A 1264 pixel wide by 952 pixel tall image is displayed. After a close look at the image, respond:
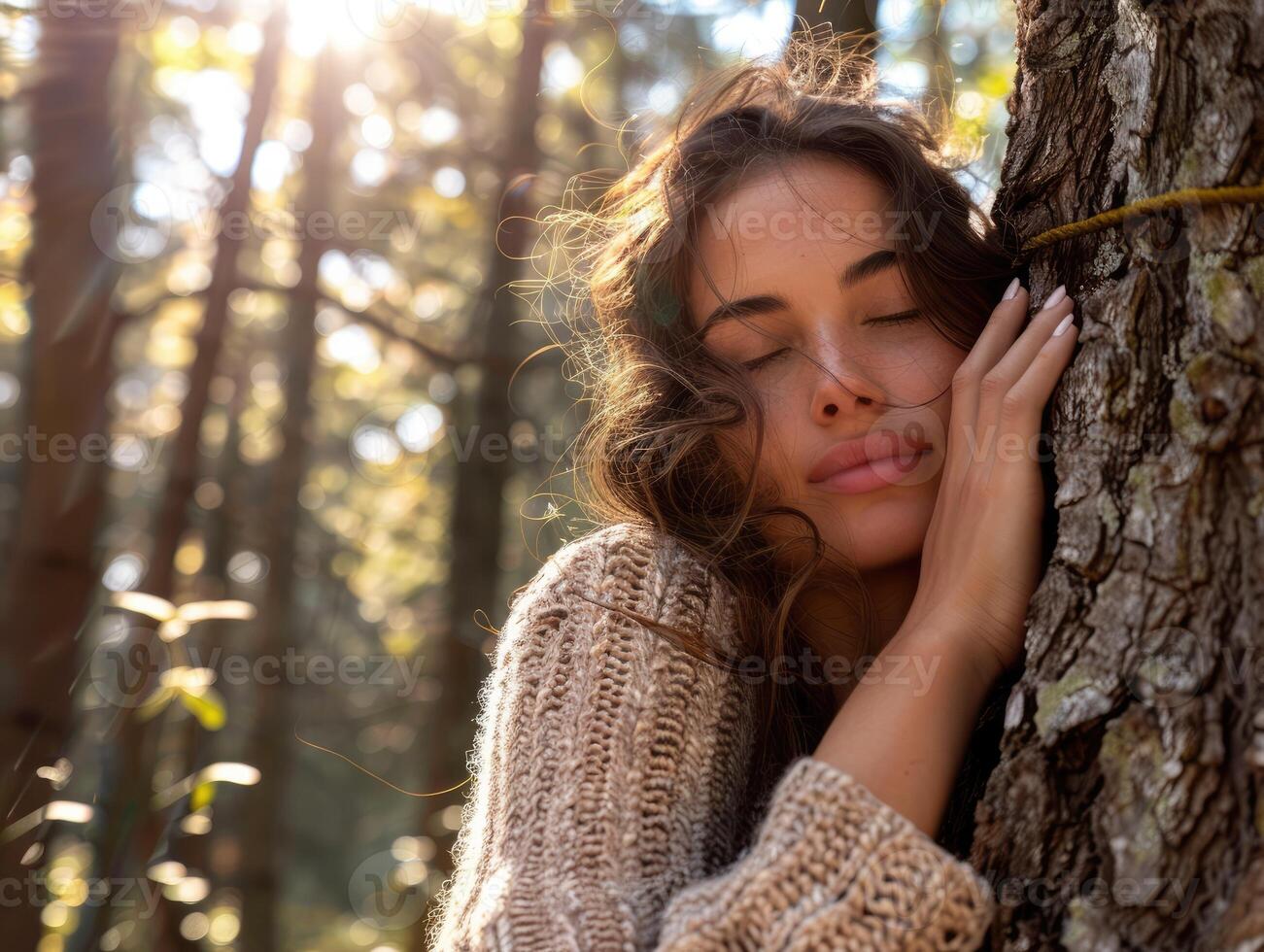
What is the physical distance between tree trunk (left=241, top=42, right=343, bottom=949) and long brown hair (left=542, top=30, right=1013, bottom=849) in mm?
4624

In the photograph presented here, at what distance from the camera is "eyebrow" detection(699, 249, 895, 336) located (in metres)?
2.06

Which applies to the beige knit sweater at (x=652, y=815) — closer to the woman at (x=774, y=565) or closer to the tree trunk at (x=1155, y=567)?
the woman at (x=774, y=565)

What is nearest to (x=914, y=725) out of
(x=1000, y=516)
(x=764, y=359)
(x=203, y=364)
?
(x=1000, y=516)

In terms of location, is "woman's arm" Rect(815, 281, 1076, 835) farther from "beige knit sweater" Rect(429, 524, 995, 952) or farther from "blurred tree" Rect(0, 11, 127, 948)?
"blurred tree" Rect(0, 11, 127, 948)

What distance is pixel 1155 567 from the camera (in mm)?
1337

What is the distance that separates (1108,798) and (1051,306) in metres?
0.77

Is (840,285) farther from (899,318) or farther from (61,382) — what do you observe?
(61,382)

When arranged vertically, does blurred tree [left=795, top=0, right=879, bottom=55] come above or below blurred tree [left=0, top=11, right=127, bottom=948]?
above

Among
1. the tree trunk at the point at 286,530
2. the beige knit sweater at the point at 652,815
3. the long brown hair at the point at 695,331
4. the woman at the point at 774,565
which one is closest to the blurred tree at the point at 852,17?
the long brown hair at the point at 695,331

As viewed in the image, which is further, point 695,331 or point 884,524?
point 695,331

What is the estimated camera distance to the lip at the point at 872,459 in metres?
1.96

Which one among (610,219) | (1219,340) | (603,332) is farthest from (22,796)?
(1219,340)

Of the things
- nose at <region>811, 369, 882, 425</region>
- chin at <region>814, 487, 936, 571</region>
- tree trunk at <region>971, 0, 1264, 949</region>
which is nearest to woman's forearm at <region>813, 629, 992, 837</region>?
Result: tree trunk at <region>971, 0, 1264, 949</region>

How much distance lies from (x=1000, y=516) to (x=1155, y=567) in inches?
12.4
